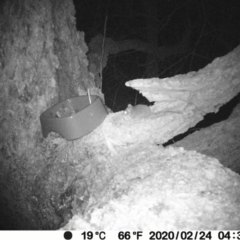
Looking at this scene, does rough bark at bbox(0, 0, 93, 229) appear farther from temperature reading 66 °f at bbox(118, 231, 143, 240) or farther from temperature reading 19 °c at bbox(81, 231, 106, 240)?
temperature reading 66 °f at bbox(118, 231, 143, 240)

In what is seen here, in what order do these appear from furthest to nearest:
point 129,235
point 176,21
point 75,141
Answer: point 176,21
point 75,141
point 129,235

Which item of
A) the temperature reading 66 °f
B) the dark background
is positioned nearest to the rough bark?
the temperature reading 66 °f

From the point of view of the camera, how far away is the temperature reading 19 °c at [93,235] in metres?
0.95

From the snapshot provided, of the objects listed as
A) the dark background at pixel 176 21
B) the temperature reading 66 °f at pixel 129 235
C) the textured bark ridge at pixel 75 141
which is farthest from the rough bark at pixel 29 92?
the dark background at pixel 176 21

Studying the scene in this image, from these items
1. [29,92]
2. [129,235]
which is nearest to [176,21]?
[29,92]

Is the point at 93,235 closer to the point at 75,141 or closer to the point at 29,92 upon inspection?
the point at 75,141

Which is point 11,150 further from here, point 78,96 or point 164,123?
point 164,123

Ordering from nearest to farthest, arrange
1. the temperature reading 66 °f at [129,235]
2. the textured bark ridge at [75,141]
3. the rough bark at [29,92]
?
the temperature reading 66 °f at [129,235] → the textured bark ridge at [75,141] → the rough bark at [29,92]

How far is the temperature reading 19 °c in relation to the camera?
0.95 m

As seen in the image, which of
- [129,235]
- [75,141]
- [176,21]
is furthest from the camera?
[176,21]

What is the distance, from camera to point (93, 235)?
960 millimetres

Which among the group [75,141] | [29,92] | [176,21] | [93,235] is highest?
[176,21]

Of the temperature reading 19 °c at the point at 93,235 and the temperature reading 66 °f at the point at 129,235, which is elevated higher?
the temperature reading 66 °f at the point at 129,235

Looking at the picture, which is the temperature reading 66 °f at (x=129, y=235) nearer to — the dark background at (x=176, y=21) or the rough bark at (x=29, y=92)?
the rough bark at (x=29, y=92)
